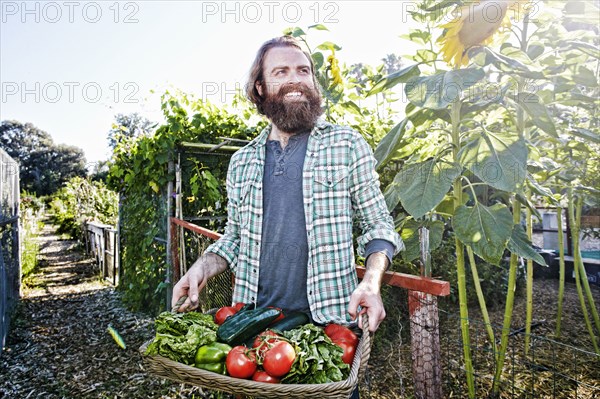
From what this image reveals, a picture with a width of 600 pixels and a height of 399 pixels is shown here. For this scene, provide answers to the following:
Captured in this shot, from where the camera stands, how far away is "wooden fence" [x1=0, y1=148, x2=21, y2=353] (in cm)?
461

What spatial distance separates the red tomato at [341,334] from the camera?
51.1 inches

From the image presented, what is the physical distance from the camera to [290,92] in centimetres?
173

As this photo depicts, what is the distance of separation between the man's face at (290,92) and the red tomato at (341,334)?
2.60 feet

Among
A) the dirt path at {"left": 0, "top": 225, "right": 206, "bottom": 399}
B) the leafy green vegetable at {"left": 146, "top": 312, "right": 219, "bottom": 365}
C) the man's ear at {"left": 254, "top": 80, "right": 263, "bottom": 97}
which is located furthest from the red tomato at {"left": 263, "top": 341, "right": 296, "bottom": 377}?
the dirt path at {"left": 0, "top": 225, "right": 206, "bottom": 399}

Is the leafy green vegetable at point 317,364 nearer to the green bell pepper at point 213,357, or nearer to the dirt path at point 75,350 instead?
the green bell pepper at point 213,357

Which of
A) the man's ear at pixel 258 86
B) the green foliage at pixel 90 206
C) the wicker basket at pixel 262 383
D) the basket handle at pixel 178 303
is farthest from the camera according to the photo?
the green foliage at pixel 90 206

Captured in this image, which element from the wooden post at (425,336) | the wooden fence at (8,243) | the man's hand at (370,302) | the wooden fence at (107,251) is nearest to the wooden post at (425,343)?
the wooden post at (425,336)

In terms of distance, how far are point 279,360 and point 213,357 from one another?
0.72 feet

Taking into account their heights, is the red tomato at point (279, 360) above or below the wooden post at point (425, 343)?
above

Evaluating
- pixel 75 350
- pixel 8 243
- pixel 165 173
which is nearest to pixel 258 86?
A: pixel 165 173

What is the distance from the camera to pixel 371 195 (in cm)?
154

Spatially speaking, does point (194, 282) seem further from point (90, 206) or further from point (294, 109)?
point (90, 206)

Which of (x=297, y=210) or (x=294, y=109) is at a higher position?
(x=294, y=109)

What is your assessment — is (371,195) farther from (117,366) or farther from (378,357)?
(117,366)
